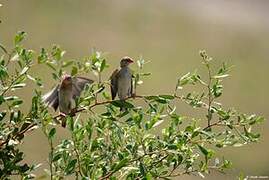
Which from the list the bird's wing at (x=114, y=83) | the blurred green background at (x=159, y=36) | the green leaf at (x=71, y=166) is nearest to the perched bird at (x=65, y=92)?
the bird's wing at (x=114, y=83)

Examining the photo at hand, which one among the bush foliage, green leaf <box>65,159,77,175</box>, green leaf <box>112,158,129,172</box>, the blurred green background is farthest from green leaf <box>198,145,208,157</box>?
the blurred green background

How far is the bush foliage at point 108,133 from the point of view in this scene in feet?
5.27

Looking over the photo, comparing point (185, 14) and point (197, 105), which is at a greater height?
point (197, 105)

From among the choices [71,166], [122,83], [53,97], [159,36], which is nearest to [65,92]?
[53,97]

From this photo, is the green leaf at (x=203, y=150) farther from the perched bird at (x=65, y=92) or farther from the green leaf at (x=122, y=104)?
the perched bird at (x=65, y=92)

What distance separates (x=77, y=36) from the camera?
34.6ft

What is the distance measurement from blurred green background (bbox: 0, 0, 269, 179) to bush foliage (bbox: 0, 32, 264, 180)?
20.9 feet

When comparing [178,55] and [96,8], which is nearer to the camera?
[178,55]

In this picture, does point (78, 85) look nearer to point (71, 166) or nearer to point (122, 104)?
point (122, 104)

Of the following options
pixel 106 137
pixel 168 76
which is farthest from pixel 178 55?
pixel 106 137

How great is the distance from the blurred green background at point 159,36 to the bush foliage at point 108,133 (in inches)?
251

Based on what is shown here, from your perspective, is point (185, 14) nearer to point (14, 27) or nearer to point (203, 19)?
point (203, 19)

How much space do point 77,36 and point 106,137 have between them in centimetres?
889

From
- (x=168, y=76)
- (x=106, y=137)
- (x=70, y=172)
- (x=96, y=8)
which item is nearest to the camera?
(x=70, y=172)
